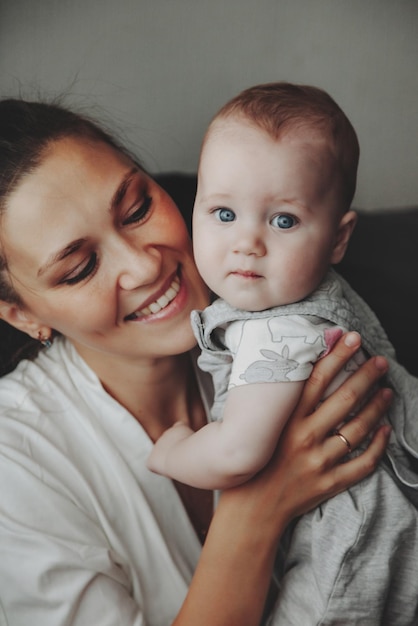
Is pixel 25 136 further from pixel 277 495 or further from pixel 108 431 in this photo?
pixel 277 495

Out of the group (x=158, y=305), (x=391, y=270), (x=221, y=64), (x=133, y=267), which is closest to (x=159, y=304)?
(x=158, y=305)

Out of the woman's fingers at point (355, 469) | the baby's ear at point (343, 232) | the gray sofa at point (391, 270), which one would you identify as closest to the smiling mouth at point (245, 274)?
the baby's ear at point (343, 232)

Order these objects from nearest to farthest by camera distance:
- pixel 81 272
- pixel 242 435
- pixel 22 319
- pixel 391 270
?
pixel 242 435 → pixel 81 272 → pixel 22 319 → pixel 391 270

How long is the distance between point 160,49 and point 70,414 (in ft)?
3.41

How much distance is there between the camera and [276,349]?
1.00 metres

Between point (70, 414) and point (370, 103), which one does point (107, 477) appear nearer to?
point (70, 414)

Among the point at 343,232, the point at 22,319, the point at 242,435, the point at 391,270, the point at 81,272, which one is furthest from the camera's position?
the point at 391,270

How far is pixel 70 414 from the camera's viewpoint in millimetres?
1382

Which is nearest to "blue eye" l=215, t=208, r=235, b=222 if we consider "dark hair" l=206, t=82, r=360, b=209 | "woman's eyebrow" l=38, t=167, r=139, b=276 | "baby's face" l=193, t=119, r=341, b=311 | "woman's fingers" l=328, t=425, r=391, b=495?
"baby's face" l=193, t=119, r=341, b=311

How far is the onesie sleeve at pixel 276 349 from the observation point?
0.99m

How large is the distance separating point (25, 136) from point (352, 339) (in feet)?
2.43

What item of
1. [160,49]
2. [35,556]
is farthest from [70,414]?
[160,49]

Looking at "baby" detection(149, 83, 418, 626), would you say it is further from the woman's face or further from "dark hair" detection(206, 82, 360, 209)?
the woman's face

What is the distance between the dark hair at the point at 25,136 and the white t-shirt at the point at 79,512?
24 cm
